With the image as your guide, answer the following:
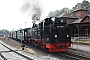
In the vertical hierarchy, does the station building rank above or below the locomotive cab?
above

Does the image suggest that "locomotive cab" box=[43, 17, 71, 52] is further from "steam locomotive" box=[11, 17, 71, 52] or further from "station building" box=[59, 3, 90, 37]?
"station building" box=[59, 3, 90, 37]

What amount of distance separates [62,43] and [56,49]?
772 mm

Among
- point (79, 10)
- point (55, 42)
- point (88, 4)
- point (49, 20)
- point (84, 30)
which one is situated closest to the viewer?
point (55, 42)

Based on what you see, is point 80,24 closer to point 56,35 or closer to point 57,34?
point 57,34

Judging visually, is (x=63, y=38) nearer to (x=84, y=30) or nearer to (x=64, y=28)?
(x=64, y=28)

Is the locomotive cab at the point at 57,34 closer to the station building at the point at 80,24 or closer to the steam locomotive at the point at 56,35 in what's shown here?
the steam locomotive at the point at 56,35

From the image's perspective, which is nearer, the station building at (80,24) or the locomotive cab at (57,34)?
the locomotive cab at (57,34)

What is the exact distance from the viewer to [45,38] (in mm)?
17297

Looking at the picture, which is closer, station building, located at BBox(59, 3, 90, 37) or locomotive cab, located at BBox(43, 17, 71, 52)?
locomotive cab, located at BBox(43, 17, 71, 52)

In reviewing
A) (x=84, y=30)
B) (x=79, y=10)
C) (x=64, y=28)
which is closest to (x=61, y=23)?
(x=64, y=28)

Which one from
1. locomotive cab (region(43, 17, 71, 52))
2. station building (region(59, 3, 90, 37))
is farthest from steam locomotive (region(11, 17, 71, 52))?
station building (region(59, 3, 90, 37))

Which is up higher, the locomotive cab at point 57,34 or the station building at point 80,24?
the station building at point 80,24

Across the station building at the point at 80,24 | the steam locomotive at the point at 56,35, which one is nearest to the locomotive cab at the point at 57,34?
the steam locomotive at the point at 56,35

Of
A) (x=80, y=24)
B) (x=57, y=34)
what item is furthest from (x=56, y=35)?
(x=80, y=24)
